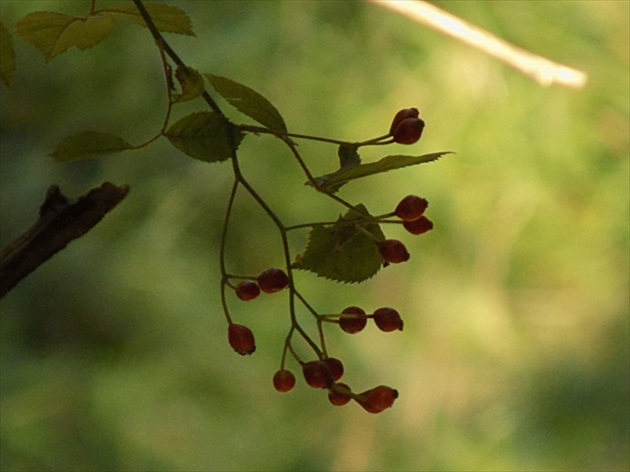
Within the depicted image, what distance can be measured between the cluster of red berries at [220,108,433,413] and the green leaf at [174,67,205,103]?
6 cm

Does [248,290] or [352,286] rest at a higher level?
[352,286]

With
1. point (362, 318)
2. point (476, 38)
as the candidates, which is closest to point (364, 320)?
point (362, 318)

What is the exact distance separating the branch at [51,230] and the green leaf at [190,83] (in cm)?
8

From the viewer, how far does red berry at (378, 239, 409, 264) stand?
290 mm

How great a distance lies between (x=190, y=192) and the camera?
3.30 ft

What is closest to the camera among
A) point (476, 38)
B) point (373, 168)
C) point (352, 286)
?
point (373, 168)

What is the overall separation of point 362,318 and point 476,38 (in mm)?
462

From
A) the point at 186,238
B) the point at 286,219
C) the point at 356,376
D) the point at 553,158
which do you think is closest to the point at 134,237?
the point at 186,238

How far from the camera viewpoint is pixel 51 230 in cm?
35

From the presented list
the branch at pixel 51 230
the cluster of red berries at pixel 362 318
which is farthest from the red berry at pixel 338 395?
the branch at pixel 51 230

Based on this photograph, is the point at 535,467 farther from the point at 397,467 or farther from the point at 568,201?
the point at 568,201

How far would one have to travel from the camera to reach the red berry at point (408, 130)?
28cm

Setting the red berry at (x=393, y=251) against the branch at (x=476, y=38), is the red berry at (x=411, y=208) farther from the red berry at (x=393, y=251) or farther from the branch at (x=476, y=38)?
the branch at (x=476, y=38)

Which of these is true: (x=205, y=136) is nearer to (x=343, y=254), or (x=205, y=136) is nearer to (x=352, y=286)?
(x=343, y=254)
